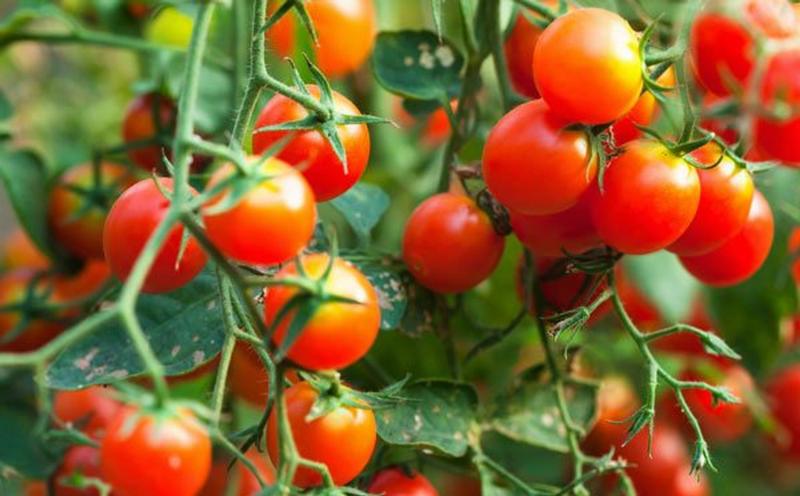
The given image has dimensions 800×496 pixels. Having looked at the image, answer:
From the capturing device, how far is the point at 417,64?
802 mm

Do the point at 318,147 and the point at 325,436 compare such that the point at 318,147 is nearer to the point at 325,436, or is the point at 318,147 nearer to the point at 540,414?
the point at 325,436

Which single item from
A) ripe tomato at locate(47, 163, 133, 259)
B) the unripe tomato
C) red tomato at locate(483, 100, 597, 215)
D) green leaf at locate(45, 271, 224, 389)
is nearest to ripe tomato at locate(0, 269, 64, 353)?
ripe tomato at locate(47, 163, 133, 259)

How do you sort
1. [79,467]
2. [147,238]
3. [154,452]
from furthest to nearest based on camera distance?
1. [79,467]
2. [147,238]
3. [154,452]

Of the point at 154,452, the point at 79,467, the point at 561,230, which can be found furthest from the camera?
the point at 79,467

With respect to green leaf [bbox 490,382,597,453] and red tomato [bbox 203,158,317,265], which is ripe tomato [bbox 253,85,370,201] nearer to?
red tomato [bbox 203,158,317,265]

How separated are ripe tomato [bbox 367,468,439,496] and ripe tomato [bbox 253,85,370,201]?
0.61 feet

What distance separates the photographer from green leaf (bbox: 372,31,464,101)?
0.79 m

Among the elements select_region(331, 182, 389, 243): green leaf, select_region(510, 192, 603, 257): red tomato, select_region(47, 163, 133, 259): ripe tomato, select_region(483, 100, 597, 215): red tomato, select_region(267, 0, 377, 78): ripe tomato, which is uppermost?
select_region(483, 100, 597, 215): red tomato

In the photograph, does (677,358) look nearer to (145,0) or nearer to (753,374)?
(753,374)

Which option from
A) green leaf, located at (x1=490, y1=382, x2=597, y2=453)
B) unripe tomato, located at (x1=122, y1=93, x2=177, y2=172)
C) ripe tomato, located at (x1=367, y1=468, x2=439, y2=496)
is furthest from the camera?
unripe tomato, located at (x1=122, y1=93, x2=177, y2=172)

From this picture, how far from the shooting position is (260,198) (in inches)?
18.5

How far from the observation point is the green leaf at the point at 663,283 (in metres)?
0.98

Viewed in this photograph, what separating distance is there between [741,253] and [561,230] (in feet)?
0.44

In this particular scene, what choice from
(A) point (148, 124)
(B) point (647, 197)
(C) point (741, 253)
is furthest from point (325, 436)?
(A) point (148, 124)
